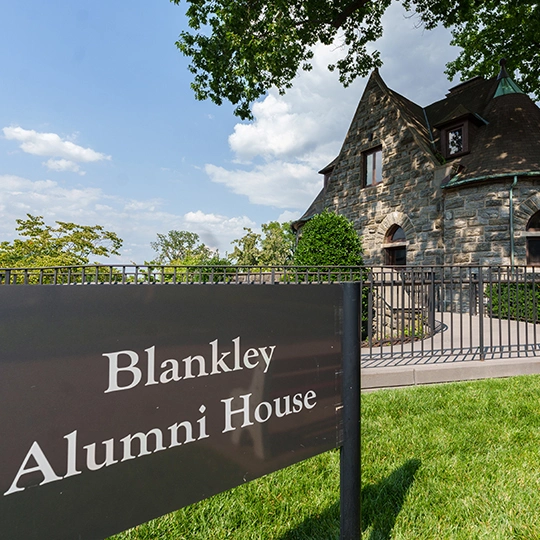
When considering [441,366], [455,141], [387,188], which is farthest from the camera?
[387,188]

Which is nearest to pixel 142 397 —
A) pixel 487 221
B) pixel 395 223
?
pixel 487 221

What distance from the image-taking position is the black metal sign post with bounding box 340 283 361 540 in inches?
64.0

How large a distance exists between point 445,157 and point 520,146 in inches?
102

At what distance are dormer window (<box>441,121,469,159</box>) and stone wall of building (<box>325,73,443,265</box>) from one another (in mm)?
1113

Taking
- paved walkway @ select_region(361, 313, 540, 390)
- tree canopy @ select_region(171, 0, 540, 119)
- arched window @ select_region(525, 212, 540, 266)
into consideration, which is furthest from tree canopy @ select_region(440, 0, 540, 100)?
paved walkway @ select_region(361, 313, 540, 390)

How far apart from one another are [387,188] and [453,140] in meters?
3.09

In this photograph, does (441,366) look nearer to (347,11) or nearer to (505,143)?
(505,143)

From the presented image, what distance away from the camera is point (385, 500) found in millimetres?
2350

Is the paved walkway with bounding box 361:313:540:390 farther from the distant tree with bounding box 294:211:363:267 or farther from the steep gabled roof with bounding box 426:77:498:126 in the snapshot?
the steep gabled roof with bounding box 426:77:498:126

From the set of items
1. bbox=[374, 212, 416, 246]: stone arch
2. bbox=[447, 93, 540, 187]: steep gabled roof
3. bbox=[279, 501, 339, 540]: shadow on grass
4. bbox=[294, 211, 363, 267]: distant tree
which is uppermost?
bbox=[447, 93, 540, 187]: steep gabled roof

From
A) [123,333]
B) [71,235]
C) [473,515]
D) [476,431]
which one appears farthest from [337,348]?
[71,235]

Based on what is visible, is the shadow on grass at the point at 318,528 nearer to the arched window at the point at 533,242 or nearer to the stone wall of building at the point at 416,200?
the stone wall of building at the point at 416,200

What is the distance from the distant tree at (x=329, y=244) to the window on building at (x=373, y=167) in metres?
7.96

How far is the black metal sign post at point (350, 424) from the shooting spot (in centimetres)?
162
